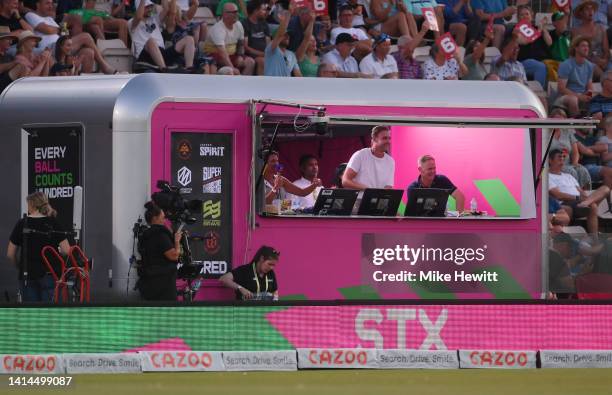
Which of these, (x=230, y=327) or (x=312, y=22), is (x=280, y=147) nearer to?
(x=312, y=22)

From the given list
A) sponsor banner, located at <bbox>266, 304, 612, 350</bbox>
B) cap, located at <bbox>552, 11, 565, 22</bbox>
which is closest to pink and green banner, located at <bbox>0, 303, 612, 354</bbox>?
sponsor banner, located at <bbox>266, 304, 612, 350</bbox>

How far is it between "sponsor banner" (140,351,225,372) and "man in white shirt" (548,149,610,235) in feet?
28.5

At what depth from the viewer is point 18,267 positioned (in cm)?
1574

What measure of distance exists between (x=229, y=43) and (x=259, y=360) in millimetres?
8451

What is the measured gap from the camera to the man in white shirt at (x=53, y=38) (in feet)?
63.2

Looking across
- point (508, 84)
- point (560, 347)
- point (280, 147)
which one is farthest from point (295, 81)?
point (560, 347)

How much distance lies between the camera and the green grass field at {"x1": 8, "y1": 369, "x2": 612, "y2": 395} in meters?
11.6

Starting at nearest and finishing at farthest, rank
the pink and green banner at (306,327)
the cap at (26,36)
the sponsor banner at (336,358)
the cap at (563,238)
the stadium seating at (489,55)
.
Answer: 1. the pink and green banner at (306,327)
2. the sponsor banner at (336,358)
3. the cap at (563,238)
4. the cap at (26,36)
5. the stadium seating at (489,55)

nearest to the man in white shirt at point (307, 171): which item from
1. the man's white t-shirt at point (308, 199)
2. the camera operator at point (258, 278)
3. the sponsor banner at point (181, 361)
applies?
the man's white t-shirt at point (308, 199)

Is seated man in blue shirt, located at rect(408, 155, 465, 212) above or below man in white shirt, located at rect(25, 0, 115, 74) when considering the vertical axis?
below

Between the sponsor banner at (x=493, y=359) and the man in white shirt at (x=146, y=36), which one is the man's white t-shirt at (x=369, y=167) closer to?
the sponsor banner at (x=493, y=359)

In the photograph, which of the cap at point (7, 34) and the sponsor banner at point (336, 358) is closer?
the sponsor banner at point (336, 358)

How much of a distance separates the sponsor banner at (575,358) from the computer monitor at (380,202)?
11.7 feet

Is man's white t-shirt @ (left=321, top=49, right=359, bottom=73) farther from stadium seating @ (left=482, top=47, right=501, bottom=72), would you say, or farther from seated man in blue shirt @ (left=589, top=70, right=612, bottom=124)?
seated man in blue shirt @ (left=589, top=70, right=612, bottom=124)
